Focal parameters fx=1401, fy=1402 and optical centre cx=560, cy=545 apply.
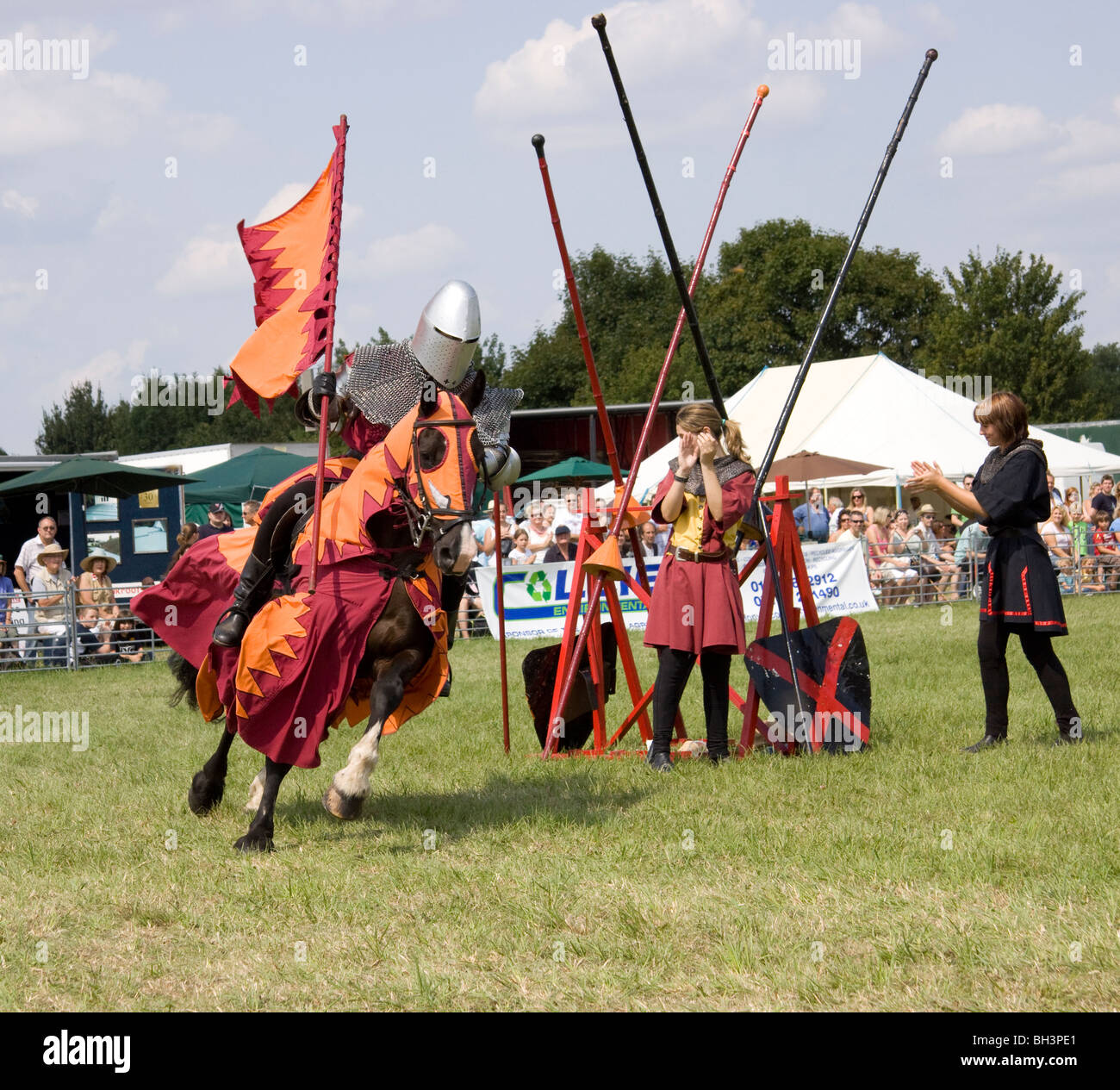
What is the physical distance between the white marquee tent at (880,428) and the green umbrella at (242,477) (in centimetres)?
649

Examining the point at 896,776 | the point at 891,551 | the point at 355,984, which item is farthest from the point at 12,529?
the point at 355,984

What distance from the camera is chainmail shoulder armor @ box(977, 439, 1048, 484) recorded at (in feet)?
25.5

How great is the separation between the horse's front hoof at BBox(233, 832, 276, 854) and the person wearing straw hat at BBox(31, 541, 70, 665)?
1093 cm

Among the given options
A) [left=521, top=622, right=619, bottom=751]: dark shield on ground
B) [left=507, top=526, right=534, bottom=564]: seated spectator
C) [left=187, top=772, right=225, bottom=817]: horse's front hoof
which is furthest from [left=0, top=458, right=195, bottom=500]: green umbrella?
[left=187, top=772, right=225, bottom=817]: horse's front hoof

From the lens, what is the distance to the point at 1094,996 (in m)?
3.79

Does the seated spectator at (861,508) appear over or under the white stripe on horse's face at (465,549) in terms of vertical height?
over

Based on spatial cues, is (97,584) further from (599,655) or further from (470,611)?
(599,655)

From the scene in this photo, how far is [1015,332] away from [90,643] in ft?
112

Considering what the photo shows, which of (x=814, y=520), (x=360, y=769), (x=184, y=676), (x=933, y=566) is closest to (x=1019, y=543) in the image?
(x=360, y=769)

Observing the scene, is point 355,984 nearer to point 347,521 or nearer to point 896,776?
point 347,521

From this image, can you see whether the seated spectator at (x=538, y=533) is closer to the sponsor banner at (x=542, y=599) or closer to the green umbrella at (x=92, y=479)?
the sponsor banner at (x=542, y=599)

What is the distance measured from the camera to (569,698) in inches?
337

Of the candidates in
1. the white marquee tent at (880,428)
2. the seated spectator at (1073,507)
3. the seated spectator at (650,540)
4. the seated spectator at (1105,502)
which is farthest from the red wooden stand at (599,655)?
the white marquee tent at (880,428)

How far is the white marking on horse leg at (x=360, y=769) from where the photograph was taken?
19.1ft
